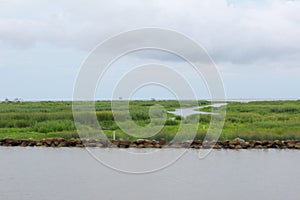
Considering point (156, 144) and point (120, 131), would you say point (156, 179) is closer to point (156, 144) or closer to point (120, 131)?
point (156, 144)

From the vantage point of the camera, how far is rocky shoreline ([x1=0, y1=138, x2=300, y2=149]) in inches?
744

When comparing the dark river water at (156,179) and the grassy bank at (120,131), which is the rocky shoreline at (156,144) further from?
the dark river water at (156,179)

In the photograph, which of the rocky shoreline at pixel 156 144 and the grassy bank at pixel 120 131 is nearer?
the rocky shoreline at pixel 156 144

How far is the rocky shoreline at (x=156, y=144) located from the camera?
18891 mm

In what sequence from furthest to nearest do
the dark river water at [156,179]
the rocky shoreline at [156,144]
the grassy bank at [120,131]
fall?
the grassy bank at [120,131] < the rocky shoreline at [156,144] < the dark river water at [156,179]

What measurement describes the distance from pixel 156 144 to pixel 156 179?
6298 millimetres

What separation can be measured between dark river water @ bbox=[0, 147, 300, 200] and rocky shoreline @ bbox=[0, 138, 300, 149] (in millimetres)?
2179

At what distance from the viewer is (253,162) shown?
15242 millimetres

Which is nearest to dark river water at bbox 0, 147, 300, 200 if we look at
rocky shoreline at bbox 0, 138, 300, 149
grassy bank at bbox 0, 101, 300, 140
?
rocky shoreline at bbox 0, 138, 300, 149

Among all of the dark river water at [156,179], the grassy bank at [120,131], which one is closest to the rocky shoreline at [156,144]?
the grassy bank at [120,131]

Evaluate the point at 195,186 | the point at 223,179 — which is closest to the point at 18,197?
the point at 195,186

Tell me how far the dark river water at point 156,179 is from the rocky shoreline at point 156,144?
7.15ft

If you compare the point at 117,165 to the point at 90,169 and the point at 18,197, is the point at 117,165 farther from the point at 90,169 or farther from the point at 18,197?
the point at 18,197

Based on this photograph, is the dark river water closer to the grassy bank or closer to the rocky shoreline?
the rocky shoreline
